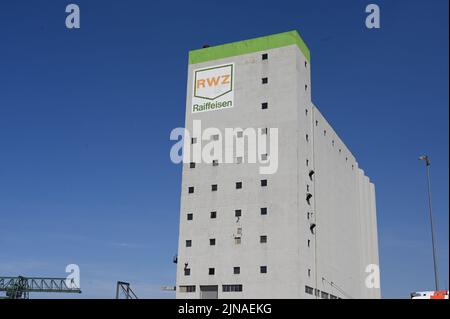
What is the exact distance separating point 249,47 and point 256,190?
20.1 m

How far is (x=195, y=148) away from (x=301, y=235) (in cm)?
1841

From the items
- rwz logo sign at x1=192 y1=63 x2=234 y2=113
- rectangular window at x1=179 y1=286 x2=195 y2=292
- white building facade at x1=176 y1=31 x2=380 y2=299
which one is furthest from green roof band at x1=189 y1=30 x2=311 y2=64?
rectangular window at x1=179 y1=286 x2=195 y2=292

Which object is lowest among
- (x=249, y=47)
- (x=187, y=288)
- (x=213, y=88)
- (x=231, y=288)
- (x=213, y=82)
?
(x=231, y=288)

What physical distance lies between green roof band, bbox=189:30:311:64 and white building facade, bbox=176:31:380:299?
0.46 feet

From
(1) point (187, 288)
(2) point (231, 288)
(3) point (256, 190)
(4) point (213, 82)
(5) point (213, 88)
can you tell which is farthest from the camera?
(4) point (213, 82)

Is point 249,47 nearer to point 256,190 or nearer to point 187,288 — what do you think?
point 256,190

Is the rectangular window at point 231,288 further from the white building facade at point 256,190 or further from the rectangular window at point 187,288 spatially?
the rectangular window at point 187,288

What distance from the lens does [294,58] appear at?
68812 mm

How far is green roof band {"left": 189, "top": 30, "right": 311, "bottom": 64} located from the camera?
70.2m

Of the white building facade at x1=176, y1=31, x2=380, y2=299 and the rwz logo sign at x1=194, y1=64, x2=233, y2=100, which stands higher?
the rwz logo sign at x1=194, y1=64, x2=233, y2=100

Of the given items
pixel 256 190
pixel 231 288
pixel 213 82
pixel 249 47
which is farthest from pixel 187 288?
pixel 249 47

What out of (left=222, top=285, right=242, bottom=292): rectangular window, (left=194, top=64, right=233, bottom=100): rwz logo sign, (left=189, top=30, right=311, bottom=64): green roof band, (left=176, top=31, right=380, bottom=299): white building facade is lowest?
(left=222, top=285, right=242, bottom=292): rectangular window

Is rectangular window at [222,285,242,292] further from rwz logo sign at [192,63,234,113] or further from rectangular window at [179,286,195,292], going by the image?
rwz logo sign at [192,63,234,113]

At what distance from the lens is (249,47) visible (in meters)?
72.2
